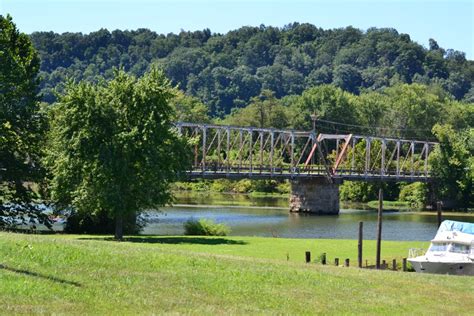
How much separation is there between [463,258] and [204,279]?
72.7 ft

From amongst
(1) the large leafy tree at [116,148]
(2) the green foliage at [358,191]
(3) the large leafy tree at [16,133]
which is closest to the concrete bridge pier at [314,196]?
(2) the green foliage at [358,191]

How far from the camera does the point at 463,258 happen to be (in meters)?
45.7

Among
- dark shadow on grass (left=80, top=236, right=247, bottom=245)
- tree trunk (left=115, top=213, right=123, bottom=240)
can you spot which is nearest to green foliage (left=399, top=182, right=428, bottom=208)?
dark shadow on grass (left=80, top=236, right=247, bottom=245)

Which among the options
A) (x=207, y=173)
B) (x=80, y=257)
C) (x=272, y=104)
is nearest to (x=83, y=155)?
(x=80, y=257)

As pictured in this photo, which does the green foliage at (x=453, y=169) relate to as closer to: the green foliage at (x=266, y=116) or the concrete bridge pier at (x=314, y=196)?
the concrete bridge pier at (x=314, y=196)

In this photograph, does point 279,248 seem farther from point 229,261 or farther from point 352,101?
point 352,101

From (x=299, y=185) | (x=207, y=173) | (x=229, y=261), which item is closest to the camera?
(x=229, y=261)

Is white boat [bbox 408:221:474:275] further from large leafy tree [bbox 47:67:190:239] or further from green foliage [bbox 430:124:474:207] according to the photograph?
green foliage [bbox 430:124:474:207]

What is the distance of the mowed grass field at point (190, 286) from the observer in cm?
2216

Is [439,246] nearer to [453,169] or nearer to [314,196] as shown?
[314,196]

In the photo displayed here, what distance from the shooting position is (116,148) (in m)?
53.7

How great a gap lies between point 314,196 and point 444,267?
216 ft

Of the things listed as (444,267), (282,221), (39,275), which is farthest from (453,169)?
(39,275)

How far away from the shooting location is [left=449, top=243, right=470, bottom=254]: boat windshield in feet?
152
